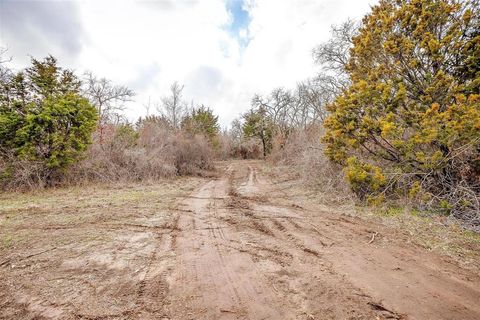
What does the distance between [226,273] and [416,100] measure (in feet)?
26.2

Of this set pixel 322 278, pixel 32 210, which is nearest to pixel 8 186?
pixel 32 210

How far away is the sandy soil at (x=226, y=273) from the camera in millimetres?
2521

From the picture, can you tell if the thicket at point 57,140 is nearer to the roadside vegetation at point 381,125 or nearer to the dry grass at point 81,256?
the roadside vegetation at point 381,125

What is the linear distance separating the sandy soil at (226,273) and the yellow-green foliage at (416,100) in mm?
2863

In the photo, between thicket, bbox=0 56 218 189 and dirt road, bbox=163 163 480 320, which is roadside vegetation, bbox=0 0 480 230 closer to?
thicket, bbox=0 56 218 189

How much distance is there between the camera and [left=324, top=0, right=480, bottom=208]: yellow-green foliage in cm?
617

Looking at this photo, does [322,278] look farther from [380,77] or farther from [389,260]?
[380,77]

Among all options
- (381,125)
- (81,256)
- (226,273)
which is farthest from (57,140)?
(381,125)

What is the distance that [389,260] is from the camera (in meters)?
3.67

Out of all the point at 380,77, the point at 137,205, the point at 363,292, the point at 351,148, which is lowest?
the point at 363,292

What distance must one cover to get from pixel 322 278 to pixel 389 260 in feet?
4.48

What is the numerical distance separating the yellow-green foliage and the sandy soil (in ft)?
9.39

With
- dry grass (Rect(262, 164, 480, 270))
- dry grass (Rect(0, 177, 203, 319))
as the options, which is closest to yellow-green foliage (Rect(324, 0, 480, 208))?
dry grass (Rect(262, 164, 480, 270))

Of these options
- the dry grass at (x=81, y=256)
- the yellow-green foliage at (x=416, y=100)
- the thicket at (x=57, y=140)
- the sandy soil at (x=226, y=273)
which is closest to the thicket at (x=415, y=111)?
the yellow-green foliage at (x=416, y=100)
